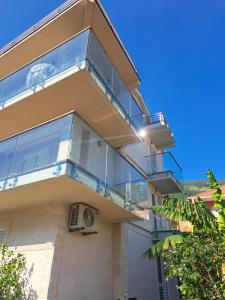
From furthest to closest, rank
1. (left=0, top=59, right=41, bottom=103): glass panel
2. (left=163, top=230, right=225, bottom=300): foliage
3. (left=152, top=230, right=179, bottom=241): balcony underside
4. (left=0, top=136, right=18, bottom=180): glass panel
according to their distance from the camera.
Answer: (left=152, top=230, right=179, bottom=241): balcony underside → (left=0, top=59, right=41, bottom=103): glass panel → (left=0, top=136, right=18, bottom=180): glass panel → (left=163, top=230, right=225, bottom=300): foliage

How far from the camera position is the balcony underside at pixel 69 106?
7105 millimetres

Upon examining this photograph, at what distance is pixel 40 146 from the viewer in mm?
6391

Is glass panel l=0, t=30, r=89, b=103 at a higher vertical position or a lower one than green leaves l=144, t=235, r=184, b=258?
higher

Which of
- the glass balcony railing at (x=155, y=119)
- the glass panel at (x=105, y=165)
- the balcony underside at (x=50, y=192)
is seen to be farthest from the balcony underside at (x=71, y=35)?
the balcony underside at (x=50, y=192)

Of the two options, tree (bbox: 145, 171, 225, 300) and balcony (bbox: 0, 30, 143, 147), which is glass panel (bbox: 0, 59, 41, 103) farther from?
tree (bbox: 145, 171, 225, 300)

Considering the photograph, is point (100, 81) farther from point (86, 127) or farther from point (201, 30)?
point (201, 30)

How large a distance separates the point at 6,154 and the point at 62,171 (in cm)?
261

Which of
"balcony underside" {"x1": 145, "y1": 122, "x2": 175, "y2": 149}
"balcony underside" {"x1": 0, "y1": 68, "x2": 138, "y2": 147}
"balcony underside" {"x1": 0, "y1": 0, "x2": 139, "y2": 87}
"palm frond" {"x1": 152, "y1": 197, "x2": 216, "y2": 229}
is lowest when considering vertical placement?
"palm frond" {"x1": 152, "y1": 197, "x2": 216, "y2": 229}

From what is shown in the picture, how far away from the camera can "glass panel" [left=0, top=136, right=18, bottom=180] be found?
6.81m

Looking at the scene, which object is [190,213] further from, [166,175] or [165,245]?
[166,175]

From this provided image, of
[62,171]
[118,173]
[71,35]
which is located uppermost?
[71,35]

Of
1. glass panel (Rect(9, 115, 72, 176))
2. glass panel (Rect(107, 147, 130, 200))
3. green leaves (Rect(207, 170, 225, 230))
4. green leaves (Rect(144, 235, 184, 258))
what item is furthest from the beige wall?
green leaves (Rect(207, 170, 225, 230))

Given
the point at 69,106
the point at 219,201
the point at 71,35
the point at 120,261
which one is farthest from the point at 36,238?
the point at 71,35

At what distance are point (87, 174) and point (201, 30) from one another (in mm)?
9117
